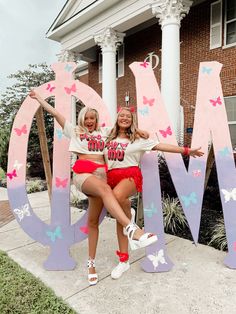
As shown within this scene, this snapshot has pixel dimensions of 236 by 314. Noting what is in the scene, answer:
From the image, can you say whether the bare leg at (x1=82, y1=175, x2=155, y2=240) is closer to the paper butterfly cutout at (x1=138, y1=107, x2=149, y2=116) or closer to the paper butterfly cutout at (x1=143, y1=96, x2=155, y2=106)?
the paper butterfly cutout at (x1=138, y1=107, x2=149, y2=116)

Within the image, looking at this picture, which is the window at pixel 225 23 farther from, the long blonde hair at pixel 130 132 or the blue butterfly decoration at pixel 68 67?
the long blonde hair at pixel 130 132

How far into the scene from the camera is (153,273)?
3.15 metres

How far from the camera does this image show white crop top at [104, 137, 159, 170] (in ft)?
9.25

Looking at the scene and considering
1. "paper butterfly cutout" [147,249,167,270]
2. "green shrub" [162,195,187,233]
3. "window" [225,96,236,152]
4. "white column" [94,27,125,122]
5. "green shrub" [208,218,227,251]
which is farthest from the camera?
"white column" [94,27,125,122]

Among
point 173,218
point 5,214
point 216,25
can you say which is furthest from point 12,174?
point 216,25

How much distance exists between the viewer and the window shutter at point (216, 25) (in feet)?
30.8

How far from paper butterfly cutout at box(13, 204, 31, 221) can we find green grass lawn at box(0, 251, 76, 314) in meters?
0.59

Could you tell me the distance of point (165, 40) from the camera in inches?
318

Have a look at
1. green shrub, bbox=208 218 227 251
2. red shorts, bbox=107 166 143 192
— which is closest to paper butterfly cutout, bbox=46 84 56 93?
red shorts, bbox=107 166 143 192

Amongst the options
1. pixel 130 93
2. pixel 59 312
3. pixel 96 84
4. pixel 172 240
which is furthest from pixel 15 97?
pixel 59 312

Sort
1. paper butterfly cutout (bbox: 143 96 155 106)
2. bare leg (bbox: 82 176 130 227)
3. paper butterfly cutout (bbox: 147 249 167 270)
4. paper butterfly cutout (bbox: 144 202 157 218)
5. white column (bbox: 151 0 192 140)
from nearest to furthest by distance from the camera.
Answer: bare leg (bbox: 82 176 130 227) < paper butterfly cutout (bbox: 147 249 167 270) < paper butterfly cutout (bbox: 144 202 157 218) < paper butterfly cutout (bbox: 143 96 155 106) < white column (bbox: 151 0 192 140)

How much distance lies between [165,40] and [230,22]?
2799 mm

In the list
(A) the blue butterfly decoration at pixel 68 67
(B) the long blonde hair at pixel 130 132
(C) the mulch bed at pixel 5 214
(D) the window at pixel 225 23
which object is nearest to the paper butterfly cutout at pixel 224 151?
(B) the long blonde hair at pixel 130 132

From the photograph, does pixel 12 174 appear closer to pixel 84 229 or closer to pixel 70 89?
pixel 84 229
